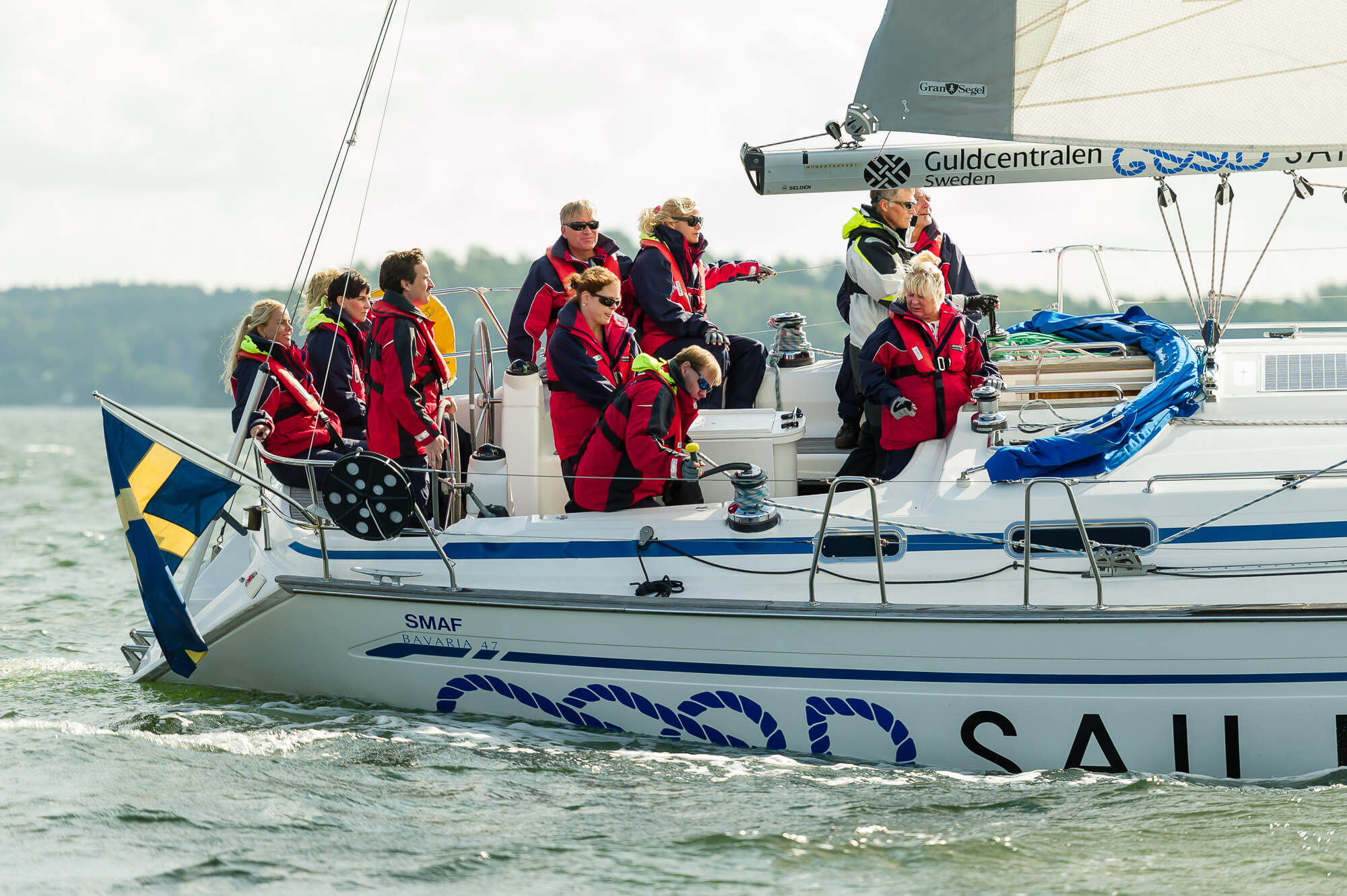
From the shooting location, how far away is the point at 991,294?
6816 mm

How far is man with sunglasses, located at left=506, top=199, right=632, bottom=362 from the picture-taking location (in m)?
6.39

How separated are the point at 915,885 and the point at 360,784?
7.27 feet

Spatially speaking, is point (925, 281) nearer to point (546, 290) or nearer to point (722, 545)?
point (722, 545)

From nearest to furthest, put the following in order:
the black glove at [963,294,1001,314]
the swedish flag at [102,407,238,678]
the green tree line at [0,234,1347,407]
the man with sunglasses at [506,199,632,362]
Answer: the swedish flag at [102,407,238,678] < the man with sunglasses at [506,199,632,362] < the black glove at [963,294,1001,314] < the green tree line at [0,234,1347,407]

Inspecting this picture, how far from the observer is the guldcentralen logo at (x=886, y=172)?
222 inches

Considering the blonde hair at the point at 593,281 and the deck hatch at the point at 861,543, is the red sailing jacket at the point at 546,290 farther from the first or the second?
the deck hatch at the point at 861,543

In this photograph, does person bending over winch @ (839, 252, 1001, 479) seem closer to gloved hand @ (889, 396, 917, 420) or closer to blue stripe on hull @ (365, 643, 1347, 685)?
gloved hand @ (889, 396, 917, 420)

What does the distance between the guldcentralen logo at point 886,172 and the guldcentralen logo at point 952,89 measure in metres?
0.30

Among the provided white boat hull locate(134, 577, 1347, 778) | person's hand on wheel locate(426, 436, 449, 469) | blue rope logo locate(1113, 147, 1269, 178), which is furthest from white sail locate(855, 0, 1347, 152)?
person's hand on wheel locate(426, 436, 449, 469)

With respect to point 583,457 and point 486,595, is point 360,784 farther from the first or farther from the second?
point 583,457

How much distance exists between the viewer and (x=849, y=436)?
643 cm

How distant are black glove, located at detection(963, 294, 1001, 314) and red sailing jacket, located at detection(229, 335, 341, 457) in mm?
3257

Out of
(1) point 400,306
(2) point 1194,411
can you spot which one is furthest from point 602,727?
(2) point 1194,411

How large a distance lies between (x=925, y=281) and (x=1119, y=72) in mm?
1134
